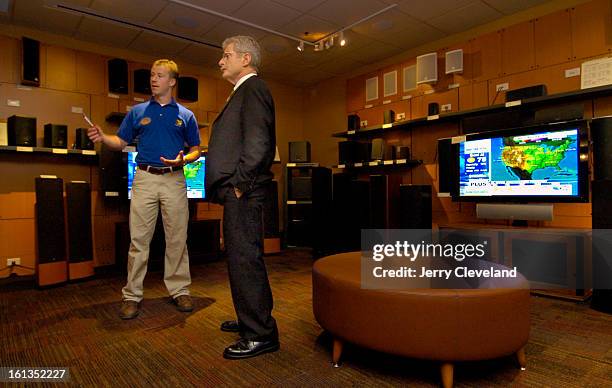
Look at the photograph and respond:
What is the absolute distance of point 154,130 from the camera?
250 centimetres

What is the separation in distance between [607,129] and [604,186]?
47 centimetres

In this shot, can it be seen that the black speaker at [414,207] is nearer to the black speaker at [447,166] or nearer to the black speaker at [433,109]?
the black speaker at [447,166]

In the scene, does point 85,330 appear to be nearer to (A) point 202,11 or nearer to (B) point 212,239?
(B) point 212,239

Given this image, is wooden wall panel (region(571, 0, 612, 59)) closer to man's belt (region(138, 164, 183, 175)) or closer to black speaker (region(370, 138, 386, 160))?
black speaker (region(370, 138, 386, 160))

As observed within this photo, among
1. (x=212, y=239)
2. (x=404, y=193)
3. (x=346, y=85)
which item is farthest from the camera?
(x=346, y=85)

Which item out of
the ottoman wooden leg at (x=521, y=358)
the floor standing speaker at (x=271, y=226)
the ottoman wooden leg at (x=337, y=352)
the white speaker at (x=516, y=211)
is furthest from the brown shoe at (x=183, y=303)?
the white speaker at (x=516, y=211)

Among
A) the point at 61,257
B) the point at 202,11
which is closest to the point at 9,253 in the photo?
the point at 61,257

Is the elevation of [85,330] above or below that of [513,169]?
below

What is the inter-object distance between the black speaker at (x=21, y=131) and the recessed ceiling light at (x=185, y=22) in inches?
69.4

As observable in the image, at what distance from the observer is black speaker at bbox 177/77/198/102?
4820 millimetres

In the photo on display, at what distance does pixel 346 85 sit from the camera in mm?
5602

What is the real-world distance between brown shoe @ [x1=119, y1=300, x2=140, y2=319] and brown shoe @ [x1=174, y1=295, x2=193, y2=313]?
261 mm

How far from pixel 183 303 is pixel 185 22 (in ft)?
9.91

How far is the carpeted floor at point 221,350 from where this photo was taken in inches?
60.8
